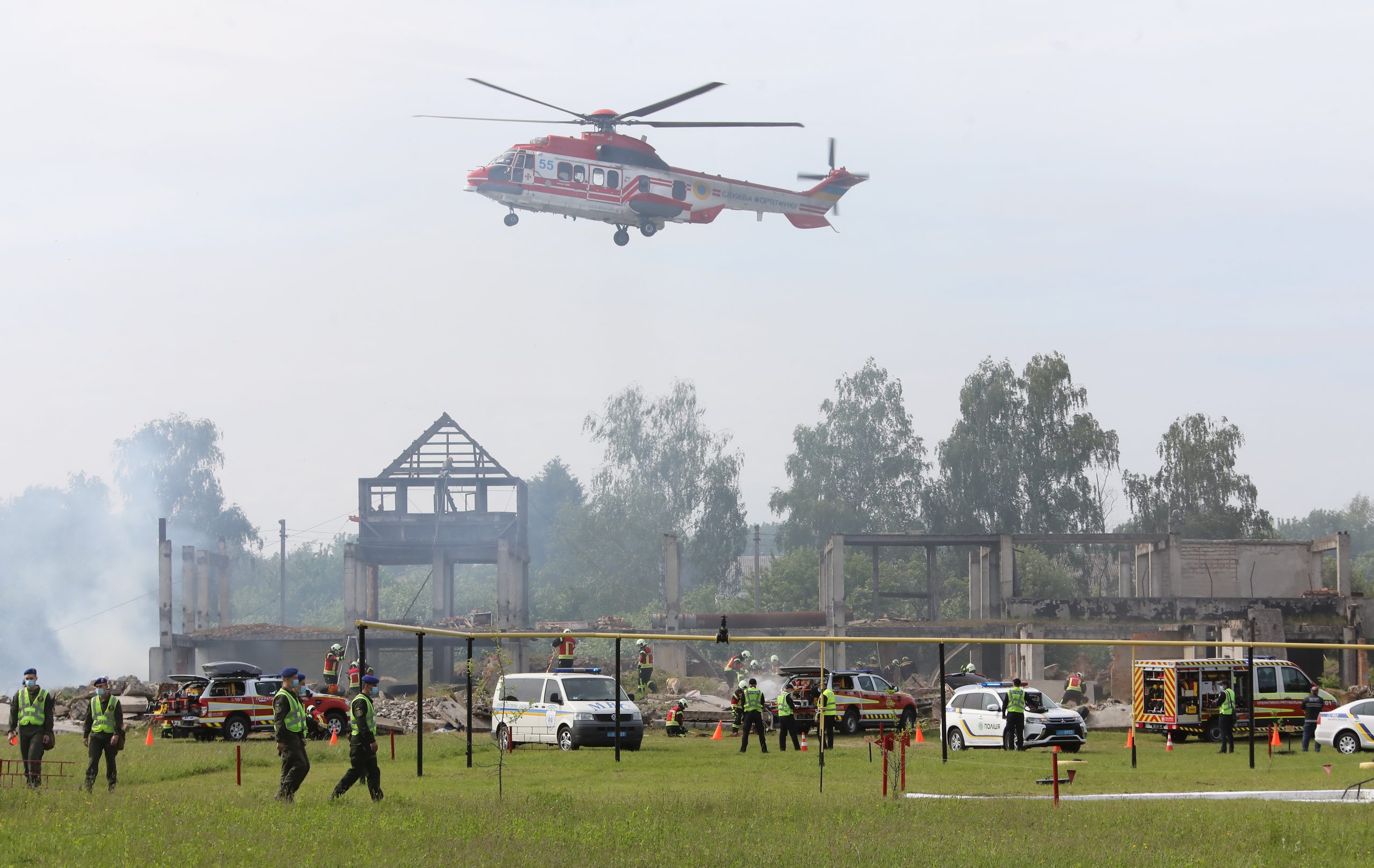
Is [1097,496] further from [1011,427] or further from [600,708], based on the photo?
[600,708]

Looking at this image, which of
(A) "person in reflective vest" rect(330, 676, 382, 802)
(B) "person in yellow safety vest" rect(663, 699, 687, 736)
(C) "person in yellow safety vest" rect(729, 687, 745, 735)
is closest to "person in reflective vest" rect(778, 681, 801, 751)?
(C) "person in yellow safety vest" rect(729, 687, 745, 735)

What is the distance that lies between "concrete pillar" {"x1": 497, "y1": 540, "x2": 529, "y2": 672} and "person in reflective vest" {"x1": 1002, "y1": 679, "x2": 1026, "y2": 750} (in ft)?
115

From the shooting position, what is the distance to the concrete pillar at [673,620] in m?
58.8

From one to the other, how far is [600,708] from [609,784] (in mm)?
6008

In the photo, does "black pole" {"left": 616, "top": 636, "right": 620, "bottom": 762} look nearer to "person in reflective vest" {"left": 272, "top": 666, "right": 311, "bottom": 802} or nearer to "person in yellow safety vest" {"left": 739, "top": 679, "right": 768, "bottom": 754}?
"person in yellow safety vest" {"left": 739, "top": 679, "right": 768, "bottom": 754}

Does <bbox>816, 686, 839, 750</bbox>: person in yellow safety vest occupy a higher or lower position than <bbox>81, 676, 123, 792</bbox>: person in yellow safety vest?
lower

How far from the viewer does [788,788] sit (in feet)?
62.0

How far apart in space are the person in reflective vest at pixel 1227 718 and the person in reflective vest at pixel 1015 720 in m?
3.80

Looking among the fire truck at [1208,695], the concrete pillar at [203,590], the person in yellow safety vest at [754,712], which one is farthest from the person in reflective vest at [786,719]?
the concrete pillar at [203,590]

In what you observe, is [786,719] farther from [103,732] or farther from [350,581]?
[350,581]

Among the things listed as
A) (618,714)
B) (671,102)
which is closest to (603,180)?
(671,102)

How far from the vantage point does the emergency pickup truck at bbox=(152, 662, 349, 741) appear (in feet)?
97.8

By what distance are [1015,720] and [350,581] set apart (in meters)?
44.3

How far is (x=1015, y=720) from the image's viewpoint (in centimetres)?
2575
